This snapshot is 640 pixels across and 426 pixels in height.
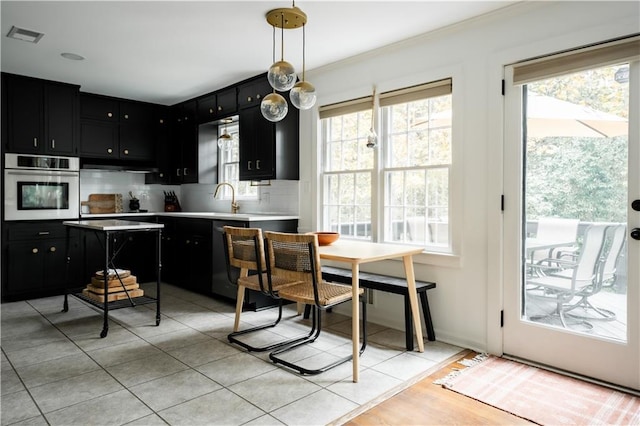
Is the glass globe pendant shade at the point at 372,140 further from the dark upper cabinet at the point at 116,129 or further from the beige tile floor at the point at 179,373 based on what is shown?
the dark upper cabinet at the point at 116,129

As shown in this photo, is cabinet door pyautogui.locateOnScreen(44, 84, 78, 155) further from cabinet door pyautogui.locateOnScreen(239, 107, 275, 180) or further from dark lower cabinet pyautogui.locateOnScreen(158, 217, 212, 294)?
cabinet door pyautogui.locateOnScreen(239, 107, 275, 180)

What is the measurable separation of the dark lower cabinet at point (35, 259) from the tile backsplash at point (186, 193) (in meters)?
0.87

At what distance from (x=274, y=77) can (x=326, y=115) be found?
1885 mm

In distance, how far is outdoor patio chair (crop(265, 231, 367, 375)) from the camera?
2723 mm

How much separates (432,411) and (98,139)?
5138 millimetres

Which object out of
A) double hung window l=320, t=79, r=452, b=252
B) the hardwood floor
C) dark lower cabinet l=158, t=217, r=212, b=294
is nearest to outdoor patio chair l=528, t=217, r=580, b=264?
double hung window l=320, t=79, r=452, b=252

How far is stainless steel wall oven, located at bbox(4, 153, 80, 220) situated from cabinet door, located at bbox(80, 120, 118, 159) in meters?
0.37

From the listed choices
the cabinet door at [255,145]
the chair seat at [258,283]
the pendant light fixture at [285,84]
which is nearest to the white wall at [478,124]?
the chair seat at [258,283]

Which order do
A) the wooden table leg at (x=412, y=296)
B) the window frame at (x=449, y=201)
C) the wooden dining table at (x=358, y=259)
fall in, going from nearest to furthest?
the wooden dining table at (x=358, y=259) < the wooden table leg at (x=412, y=296) < the window frame at (x=449, y=201)

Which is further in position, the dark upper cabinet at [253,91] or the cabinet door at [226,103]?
the cabinet door at [226,103]

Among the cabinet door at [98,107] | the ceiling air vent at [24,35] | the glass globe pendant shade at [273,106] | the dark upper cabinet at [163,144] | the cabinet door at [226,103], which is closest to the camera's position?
the glass globe pendant shade at [273,106]

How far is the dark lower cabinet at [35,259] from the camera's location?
183 inches

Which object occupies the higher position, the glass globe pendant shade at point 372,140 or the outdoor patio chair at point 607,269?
the glass globe pendant shade at point 372,140

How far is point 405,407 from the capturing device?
7.73 feet
